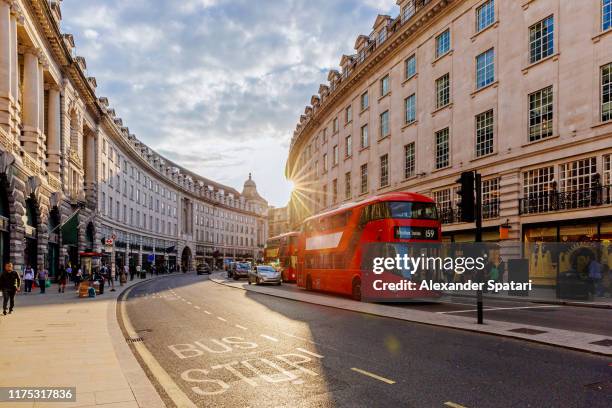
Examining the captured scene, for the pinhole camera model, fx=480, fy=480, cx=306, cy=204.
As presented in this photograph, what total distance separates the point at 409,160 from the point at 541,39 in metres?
13.6

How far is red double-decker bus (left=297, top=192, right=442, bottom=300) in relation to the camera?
1906 centimetres

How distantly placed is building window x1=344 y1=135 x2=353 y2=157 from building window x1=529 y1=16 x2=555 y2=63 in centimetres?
2265

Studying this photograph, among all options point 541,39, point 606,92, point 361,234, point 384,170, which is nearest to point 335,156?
point 384,170

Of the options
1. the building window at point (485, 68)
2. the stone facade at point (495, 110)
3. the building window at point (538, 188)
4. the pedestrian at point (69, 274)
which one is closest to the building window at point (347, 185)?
the stone facade at point (495, 110)

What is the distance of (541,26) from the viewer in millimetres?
26938

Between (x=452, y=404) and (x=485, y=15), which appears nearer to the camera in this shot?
(x=452, y=404)

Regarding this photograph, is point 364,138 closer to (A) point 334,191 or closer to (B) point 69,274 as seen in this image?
(A) point 334,191

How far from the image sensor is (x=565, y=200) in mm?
25000

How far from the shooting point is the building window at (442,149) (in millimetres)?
33812

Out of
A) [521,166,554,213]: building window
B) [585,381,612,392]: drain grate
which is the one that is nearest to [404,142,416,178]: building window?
[521,166,554,213]: building window

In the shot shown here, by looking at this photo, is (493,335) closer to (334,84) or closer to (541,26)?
(541,26)

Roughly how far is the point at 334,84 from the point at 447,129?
2376 centimetres

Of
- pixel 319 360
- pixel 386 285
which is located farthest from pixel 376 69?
pixel 319 360

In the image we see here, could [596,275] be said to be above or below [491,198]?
below
